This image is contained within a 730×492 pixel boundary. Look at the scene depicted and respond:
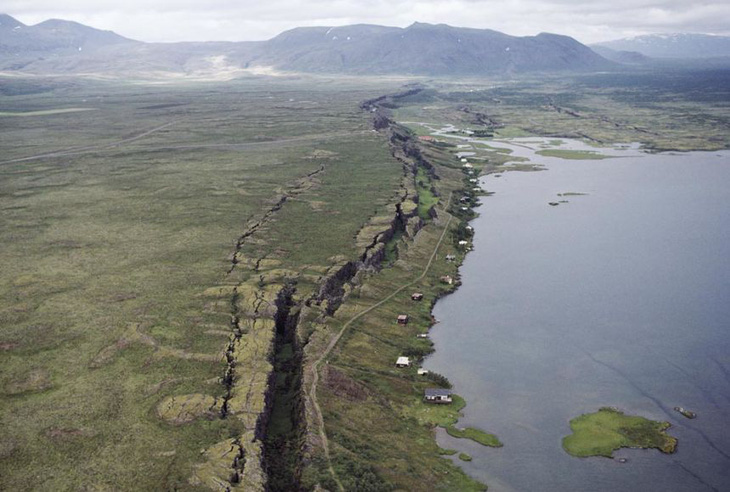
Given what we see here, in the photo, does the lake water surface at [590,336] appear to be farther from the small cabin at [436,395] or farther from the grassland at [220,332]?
the grassland at [220,332]

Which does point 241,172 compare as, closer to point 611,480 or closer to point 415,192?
point 415,192

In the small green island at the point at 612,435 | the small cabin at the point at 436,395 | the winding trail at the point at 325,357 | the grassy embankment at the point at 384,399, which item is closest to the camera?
the grassy embankment at the point at 384,399

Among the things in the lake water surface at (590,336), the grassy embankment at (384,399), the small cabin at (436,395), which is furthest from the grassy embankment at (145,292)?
the lake water surface at (590,336)

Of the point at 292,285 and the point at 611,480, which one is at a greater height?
the point at 292,285

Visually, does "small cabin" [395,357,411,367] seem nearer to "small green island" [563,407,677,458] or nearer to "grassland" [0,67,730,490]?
"grassland" [0,67,730,490]

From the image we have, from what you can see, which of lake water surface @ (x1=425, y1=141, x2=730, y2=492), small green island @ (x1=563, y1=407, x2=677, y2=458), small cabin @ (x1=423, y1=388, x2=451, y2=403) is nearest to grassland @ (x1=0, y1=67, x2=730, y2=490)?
small cabin @ (x1=423, y1=388, x2=451, y2=403)

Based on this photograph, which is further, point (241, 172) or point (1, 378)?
point (241, 172)

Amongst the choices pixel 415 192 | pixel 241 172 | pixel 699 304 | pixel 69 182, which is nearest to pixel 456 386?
pixel 699 304
